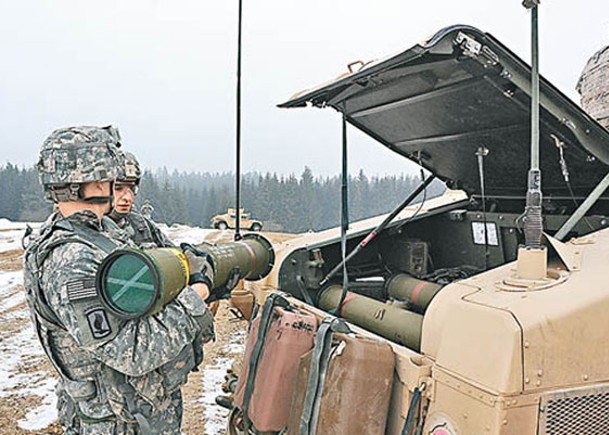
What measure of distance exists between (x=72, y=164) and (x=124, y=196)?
1.62m

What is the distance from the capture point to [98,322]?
193cm

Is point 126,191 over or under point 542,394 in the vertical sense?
over

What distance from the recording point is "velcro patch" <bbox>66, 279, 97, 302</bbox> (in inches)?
75.6

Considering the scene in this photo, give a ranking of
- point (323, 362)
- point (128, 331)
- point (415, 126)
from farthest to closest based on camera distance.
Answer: point (415, 126), point (323, 362), point (128, 331)

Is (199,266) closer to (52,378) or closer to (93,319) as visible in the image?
(93,319)

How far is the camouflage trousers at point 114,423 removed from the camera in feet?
7.54

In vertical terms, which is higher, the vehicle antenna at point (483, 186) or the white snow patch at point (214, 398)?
A: the vehicle antenna at point (483, 186)

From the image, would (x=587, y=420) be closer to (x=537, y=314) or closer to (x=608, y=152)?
(x=537, y=314)

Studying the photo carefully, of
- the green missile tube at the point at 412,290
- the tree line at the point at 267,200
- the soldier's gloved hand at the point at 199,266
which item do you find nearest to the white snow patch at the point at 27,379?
the green missile tube at the point at 412,290

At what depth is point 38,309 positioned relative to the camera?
2.14 meters

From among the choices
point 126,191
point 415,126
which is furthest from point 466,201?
point 126,191

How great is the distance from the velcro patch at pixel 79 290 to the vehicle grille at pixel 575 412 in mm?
1356

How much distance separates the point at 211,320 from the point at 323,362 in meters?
0.45

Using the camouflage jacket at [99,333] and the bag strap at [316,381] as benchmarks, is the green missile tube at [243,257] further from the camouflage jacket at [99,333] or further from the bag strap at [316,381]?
the bag strap at [316,381]
